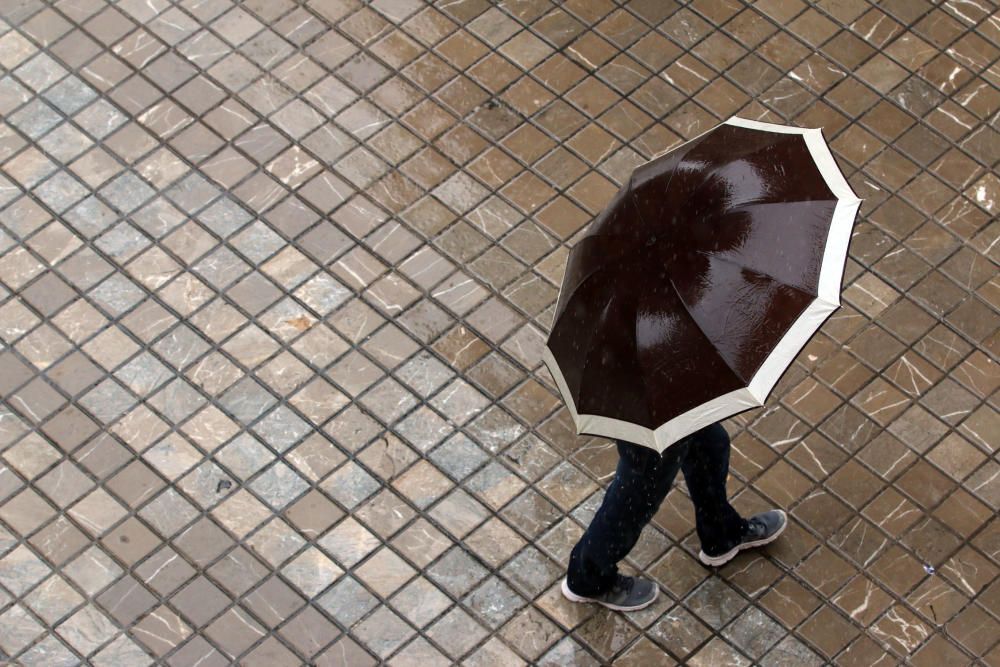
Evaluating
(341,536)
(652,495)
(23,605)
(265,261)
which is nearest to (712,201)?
(652,495)

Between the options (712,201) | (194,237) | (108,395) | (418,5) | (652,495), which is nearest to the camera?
(712,201)

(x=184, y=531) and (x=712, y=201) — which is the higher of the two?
(x=712, y=201)

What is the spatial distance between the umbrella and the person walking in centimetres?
32

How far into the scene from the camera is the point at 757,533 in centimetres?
586

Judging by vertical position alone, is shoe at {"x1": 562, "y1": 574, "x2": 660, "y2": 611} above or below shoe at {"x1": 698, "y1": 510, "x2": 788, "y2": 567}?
below

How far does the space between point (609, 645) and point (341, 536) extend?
1.16m

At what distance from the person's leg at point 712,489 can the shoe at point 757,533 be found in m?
0.03

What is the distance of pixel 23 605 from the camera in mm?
5887

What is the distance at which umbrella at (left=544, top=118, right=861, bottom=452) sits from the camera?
4672mm

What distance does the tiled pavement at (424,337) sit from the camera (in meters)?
5.85

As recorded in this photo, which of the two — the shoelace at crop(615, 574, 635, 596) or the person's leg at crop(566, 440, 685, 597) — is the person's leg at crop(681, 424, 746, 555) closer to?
the person's leg at crop(566, 440, 685, 597)

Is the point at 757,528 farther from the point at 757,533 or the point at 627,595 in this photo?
the point at 627,595

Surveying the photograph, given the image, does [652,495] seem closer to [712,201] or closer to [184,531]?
[712,201]

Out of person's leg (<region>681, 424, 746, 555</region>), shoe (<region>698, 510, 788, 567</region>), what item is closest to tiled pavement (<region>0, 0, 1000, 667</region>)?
shoe (<region>698, 510, 788, 567</region>)
